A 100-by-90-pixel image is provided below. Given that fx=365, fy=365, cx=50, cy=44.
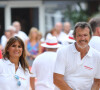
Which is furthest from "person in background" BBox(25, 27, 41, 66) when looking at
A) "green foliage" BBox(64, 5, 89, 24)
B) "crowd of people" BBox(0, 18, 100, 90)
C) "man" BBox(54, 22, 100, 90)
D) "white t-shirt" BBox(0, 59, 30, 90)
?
"man" BBox(54, 22, 100, 90)

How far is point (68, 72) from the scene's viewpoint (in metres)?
4.41

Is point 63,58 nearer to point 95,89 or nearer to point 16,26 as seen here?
point 95,89

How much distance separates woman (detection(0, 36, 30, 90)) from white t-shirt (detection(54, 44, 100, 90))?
2.16 ft

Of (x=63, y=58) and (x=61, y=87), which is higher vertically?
(x=63, y=58)

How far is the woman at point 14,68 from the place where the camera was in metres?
4.72

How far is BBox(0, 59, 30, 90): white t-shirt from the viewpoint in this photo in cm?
470

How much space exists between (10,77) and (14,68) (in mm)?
158

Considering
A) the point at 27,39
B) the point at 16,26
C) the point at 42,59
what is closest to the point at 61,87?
the point at 42,59

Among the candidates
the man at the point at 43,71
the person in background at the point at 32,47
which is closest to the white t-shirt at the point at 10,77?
the man at the point at 43,71

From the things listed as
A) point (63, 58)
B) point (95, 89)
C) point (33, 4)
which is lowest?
point (95, 89)

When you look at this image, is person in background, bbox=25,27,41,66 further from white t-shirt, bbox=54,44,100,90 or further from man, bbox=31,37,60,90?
white t-shirt, bbox=54,44,100,90

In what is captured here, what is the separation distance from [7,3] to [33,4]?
3.81 ft

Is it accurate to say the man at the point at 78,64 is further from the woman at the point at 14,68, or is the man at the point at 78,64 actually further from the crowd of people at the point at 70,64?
the woman at the point at 14,68

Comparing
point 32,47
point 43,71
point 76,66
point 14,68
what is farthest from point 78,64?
point 32,47
